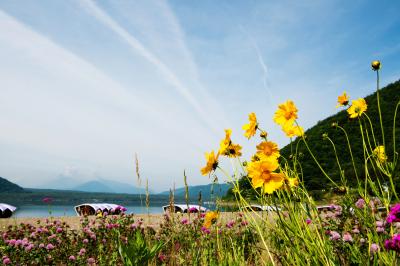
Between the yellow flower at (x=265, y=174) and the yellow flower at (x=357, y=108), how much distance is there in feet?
2.89

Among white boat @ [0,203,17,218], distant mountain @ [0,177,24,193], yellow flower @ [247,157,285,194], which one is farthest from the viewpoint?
distant mountain @ [0,177,24,193]

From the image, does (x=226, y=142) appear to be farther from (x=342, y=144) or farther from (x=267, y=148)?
(x=342, y=144)

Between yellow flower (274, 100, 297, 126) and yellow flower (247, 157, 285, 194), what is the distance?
19.8 inches

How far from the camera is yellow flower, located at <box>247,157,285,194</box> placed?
A: 159 centimetres

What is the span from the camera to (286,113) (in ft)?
6.75

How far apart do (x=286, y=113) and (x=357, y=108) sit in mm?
520

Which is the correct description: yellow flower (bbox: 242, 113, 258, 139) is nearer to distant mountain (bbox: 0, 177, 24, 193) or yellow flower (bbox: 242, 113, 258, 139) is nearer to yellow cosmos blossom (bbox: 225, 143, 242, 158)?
yellow cosmos blossom (bbox: 225, 143, 242, 158)

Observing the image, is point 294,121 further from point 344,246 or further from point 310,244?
point 344,246

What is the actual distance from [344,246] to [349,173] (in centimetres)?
1647

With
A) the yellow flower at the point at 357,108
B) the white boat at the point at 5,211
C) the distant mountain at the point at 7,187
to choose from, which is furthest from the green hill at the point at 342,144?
the distant mountain at the point at 7,187

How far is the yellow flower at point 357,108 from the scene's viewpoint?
216 centimetres

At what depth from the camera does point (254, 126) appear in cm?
211

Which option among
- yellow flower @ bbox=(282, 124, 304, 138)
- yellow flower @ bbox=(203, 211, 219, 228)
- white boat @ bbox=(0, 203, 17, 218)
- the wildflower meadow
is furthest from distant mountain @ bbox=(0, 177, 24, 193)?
yellow flower @ bbox=(282, 124, 304, 138)

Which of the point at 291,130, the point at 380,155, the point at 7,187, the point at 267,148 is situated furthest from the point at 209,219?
the point at 7,187
